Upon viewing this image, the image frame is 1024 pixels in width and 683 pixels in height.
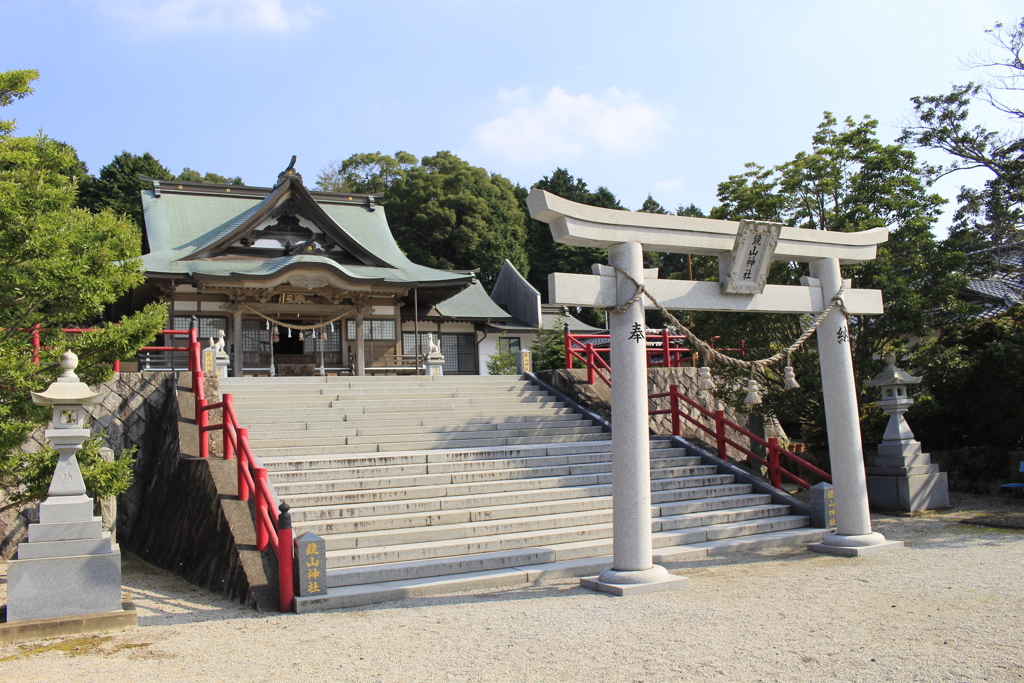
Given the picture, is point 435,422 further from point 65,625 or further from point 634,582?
point 65,625

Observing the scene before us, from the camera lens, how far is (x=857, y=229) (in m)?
11.3

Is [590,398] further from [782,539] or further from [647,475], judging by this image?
[647,475]

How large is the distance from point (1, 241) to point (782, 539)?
8.65 metres

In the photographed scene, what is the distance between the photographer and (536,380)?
1395 centimetres

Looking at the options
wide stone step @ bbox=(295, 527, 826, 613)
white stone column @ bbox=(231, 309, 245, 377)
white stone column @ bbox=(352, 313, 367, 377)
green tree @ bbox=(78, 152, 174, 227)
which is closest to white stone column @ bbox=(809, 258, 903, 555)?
wide stone step @ bbox=(295, 527, 826, 613)

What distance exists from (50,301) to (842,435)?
8362mm

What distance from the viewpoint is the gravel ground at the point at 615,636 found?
446 cm

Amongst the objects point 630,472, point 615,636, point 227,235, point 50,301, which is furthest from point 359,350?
point 615,636

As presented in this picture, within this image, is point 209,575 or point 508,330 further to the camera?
point 508,330

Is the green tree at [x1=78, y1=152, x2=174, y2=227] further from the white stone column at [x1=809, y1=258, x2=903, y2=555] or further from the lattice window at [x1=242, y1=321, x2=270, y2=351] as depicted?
the white stone column at [x1=809, y1=258, x2=903, y2=555]

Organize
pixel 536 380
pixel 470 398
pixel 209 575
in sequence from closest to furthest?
pixel 209 575 < pixel 470 398 < pixel 536 380

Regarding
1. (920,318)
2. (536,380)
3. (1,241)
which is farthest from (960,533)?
(1,241)

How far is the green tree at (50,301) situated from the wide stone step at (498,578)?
109 inches

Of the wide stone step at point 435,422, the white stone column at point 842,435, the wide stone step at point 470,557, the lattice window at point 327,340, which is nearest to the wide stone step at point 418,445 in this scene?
the wide stone step at point 435,422
